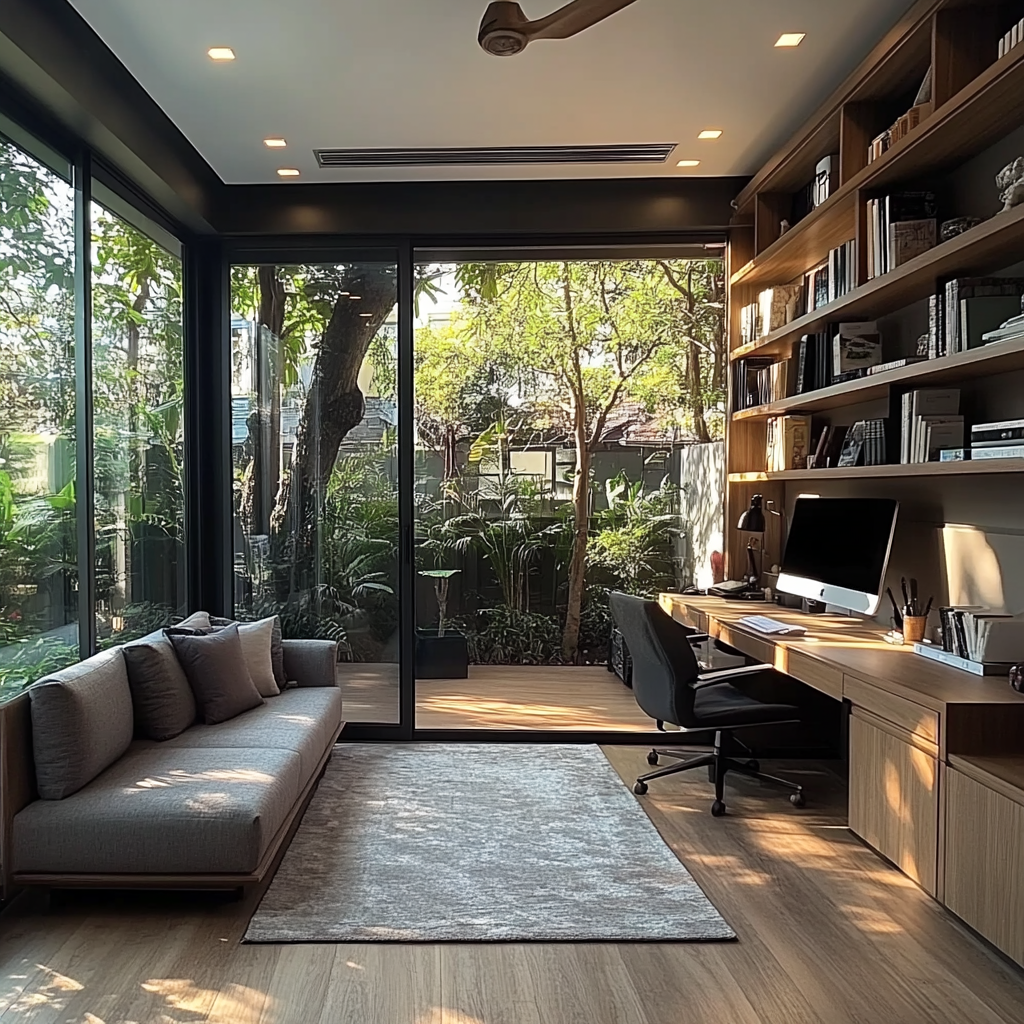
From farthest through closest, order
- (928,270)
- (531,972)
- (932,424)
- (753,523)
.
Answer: (753,523) → (932,424) → (928,270) → (531,972)

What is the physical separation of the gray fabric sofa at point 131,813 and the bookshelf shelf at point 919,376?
2539 millimetres

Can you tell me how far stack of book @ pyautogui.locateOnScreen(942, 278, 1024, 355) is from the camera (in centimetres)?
283

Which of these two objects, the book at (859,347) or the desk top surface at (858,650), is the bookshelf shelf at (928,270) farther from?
the desk top surface at (858,650)

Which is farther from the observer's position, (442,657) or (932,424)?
(442,657)

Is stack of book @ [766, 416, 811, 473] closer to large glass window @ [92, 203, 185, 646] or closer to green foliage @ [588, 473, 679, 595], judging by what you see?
green foliage @ [588, 473, 679, 595]

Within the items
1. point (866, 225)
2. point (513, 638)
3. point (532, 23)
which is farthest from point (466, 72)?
point (513, 638)

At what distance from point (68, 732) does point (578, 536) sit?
4391mm

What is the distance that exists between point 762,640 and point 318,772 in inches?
77.0

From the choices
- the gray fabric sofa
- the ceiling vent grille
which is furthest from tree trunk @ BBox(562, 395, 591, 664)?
the gray fabric sofa

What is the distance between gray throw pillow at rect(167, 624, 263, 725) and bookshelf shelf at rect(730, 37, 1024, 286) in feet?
9.94

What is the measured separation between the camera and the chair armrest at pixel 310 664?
4.44 meters

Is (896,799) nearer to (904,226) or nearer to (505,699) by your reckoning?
(904,226)

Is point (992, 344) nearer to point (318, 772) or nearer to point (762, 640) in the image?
point (762, 640)

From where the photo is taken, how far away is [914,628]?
135 inches
